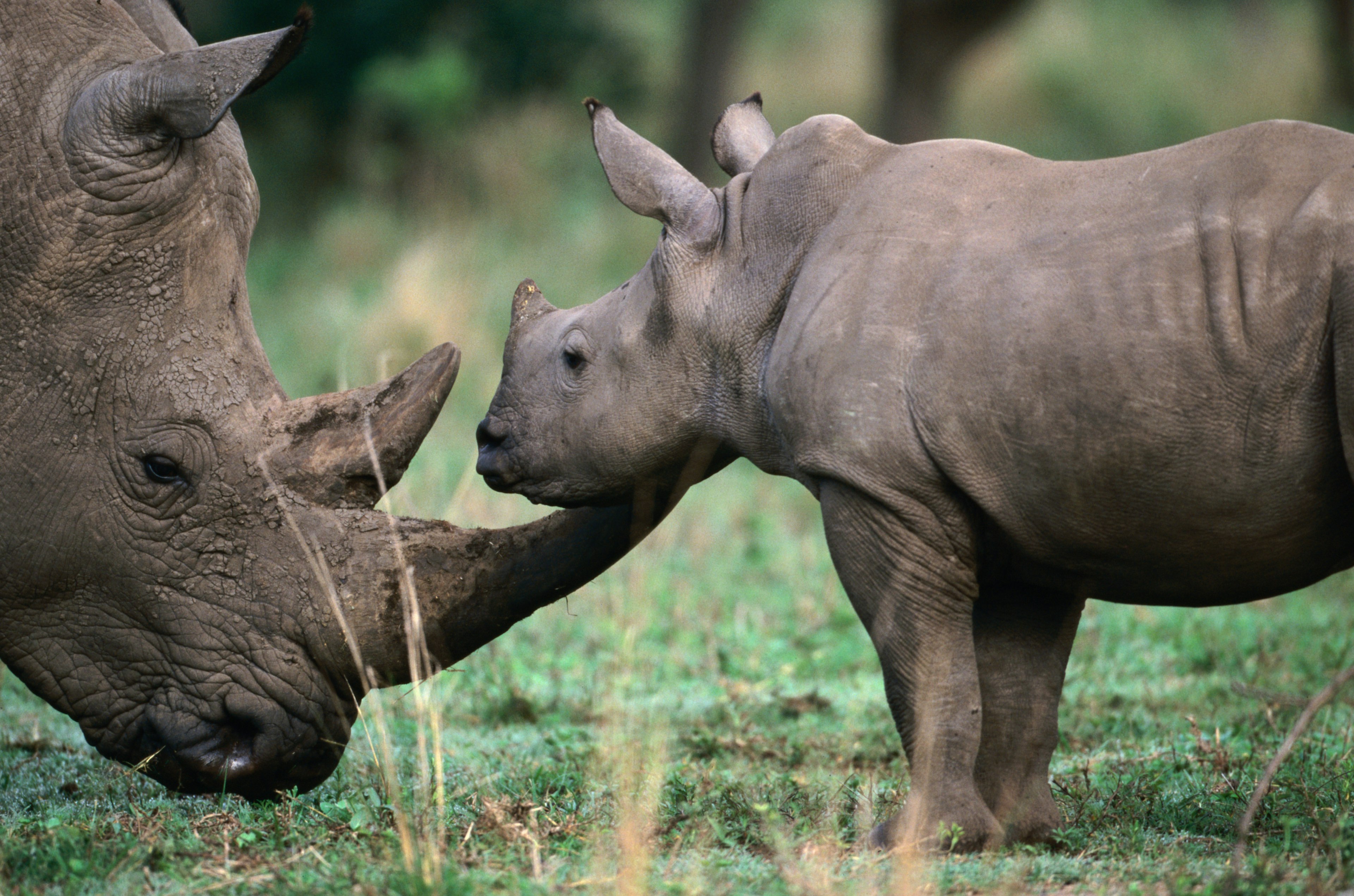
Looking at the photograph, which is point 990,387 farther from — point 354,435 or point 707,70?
point 707,70

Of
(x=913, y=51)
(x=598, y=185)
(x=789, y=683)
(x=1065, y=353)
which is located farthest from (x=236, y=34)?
(x=1065, y=353)

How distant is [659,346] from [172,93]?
1.58m

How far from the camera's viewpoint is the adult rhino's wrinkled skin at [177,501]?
453 cm

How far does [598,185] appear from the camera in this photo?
18266 millimetres

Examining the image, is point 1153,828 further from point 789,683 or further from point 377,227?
point 377,227

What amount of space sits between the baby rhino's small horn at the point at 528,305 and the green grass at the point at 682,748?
0.71 meters

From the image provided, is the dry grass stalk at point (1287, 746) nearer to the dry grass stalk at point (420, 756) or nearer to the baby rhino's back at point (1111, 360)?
the baby rhino's back at point (1111, 360)

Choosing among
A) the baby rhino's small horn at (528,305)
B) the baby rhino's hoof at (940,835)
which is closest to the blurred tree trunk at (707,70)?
the baby rhino's small horn at (528,305)

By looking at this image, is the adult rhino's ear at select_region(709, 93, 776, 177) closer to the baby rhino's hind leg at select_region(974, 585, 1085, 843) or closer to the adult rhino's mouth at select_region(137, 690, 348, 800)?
the baby rhino's hind leg at select_region(974, 585, 1085, 843)

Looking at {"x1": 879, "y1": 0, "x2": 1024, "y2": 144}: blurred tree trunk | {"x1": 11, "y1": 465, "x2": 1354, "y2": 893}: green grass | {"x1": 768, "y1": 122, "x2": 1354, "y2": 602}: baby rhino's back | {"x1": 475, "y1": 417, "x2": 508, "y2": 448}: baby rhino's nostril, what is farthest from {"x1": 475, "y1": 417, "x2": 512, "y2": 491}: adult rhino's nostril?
{"x1": 879, "y1": 0, "x2": 1024, "y2": 144}: blurred tree trunk

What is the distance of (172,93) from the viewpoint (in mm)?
4586

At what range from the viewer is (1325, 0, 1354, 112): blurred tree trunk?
15.7 meters

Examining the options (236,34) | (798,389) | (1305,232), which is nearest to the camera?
(1305,232)

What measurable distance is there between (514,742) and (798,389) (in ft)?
7.08
